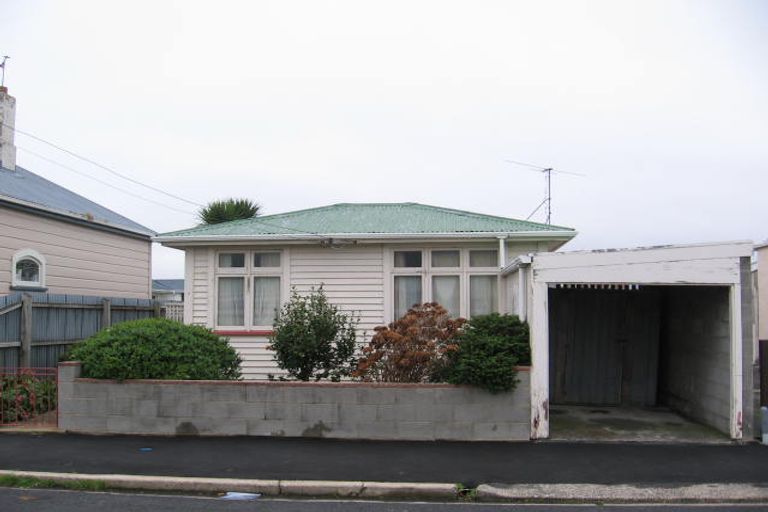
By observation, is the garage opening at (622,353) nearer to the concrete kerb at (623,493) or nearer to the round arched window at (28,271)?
the concrete kerb at (623,493)

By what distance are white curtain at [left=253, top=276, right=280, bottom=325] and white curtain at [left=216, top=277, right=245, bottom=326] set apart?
0.83ft

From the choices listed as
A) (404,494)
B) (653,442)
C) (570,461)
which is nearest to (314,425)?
(404,494)

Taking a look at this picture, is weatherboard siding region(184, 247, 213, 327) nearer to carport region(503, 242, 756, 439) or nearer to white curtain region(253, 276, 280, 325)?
white curtain region(253, 276, 280, 325)

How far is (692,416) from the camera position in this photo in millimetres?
11469

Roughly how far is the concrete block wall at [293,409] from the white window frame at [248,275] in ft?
10.8

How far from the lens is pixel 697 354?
11430mm

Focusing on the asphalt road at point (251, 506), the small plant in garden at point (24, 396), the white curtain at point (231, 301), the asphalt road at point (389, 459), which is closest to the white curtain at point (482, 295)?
the asphalt road at point (389, 459)

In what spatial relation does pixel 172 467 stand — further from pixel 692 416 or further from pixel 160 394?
pixel 692 416

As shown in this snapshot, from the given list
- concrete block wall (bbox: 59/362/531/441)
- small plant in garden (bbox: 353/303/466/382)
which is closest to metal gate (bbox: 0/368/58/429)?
concrete block wall (bbox: 59/362/531/441)

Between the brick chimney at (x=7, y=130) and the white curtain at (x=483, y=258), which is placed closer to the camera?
the white curtain at (x=483, y=258)

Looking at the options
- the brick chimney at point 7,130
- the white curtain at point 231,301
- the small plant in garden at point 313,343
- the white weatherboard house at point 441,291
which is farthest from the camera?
the brick chimney at point 7,130

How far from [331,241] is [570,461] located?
6254 millimetres

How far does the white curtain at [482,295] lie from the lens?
13125mm

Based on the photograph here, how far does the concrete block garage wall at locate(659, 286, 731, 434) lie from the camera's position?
33.6 ft
